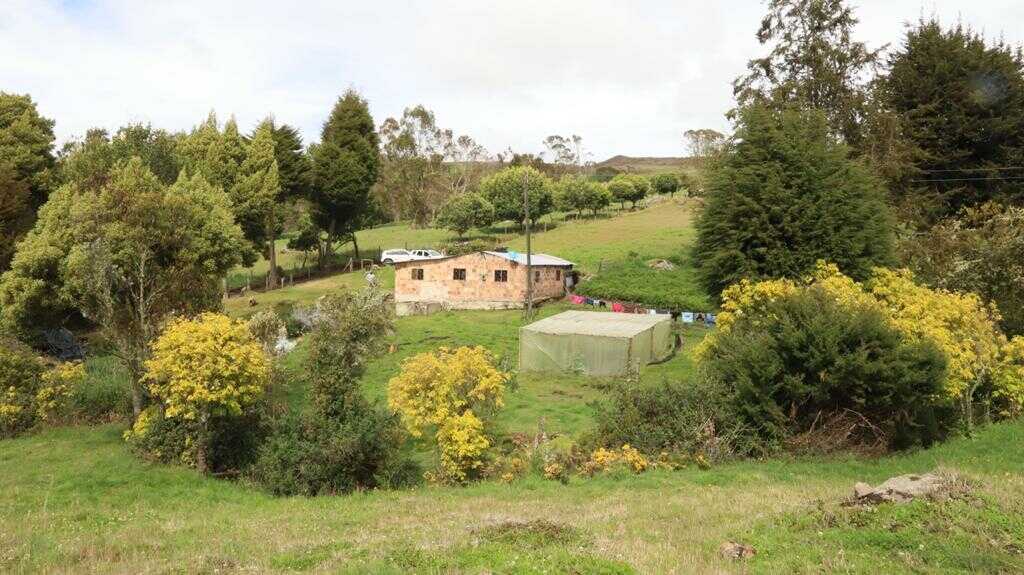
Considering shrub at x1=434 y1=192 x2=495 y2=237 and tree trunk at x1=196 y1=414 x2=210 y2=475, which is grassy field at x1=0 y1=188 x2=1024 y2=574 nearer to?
tree trunk at x1=196 y1=414 x2=210 y2=475

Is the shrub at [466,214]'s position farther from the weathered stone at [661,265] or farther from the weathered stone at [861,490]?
the weathered stone at [861,490]

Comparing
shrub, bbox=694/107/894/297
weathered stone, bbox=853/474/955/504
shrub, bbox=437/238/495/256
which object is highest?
shrub, bbox=694/107/894/297

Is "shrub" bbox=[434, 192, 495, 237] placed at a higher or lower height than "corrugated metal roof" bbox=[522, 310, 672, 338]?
higher

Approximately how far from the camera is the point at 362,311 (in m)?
19.5

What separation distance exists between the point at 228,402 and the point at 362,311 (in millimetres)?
4393

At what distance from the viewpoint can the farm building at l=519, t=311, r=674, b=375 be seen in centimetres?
2712

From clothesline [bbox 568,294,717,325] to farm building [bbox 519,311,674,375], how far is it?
334 inches

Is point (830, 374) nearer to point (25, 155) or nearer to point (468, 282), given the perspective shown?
point (468, 282)

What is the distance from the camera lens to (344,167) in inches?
2060

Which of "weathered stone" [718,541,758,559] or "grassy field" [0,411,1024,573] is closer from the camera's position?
"grassy field" [0,411,1024,573]

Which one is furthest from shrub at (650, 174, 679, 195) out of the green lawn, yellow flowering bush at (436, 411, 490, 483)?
yellow flowering bush at (436, 411, 490, 483)

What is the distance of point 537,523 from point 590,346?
17468 mm

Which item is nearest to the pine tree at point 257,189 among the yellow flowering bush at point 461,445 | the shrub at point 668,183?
the yellow flowering bush at point 461,445

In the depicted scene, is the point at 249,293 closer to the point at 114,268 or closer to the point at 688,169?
→ the point at 114,268
